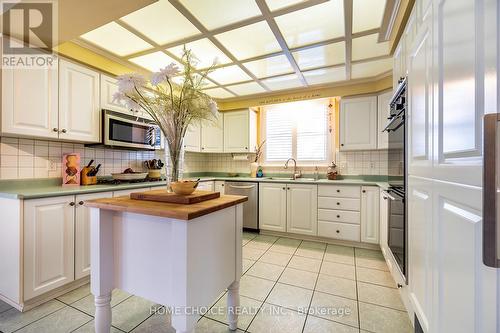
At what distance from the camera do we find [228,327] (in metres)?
1.44

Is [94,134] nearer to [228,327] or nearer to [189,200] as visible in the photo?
[189,200]

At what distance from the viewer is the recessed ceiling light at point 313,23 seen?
1699 mm

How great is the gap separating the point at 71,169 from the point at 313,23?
110 inches

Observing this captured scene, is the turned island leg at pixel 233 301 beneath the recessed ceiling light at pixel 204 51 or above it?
beneath

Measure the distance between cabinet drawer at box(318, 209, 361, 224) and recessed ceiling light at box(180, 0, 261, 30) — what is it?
2.54 metres

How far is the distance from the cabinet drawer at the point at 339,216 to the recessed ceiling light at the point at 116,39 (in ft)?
9.85

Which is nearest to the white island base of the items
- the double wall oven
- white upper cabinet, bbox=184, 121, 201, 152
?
the double wall oven

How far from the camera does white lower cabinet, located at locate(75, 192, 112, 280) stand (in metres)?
1.85

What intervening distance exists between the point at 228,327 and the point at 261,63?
105 inches

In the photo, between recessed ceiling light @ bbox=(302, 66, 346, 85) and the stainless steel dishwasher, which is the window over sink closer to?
recessed ceiling light @ bbox=(302, 66, 346, 85)

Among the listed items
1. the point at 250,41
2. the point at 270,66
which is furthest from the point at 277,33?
the point at 270,66

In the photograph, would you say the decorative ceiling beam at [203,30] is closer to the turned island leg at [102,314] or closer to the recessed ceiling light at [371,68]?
the recessed ceiling light at [371,68]

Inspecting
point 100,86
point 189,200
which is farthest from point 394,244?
point 100,86

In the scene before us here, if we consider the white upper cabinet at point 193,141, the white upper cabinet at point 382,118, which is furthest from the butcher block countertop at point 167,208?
the white upper cabinet at point 382,118
